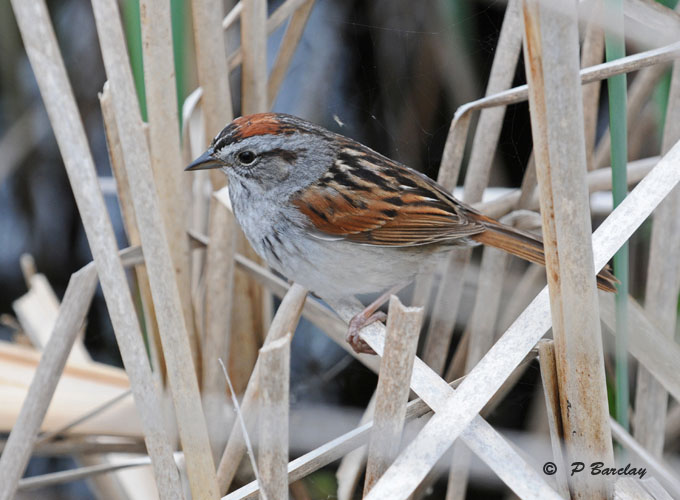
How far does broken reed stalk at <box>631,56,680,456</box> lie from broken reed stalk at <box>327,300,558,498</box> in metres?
0.66

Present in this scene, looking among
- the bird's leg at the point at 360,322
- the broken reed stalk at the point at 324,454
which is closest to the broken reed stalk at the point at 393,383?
the broken reed stalk at the point at 324,454

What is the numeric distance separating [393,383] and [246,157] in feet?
3.11

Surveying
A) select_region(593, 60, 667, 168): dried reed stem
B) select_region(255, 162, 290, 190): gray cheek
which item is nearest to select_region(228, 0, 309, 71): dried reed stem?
select_region(255, 162, 290, 190): gray cheek

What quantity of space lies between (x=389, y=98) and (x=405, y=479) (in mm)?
1558

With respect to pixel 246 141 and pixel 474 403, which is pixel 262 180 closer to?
pixel 246 141

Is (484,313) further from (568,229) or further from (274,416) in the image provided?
(274,416)

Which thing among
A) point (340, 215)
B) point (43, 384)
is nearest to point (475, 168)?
point (340, 215)

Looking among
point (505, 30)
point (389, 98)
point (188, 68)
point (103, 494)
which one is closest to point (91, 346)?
point (103, 494)

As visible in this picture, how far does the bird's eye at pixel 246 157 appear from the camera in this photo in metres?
1.91

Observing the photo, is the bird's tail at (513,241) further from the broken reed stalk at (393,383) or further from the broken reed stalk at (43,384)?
the broken reed stalk at (43,384)

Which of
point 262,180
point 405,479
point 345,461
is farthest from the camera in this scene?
point 345,461

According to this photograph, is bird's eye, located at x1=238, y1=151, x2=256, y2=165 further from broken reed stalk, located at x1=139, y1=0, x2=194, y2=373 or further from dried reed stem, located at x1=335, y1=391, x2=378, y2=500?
dried reed stem, located at x1=335, y1=391, x2=378, y2=500

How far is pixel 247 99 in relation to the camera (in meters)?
2.00

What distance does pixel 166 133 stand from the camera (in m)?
1.72
